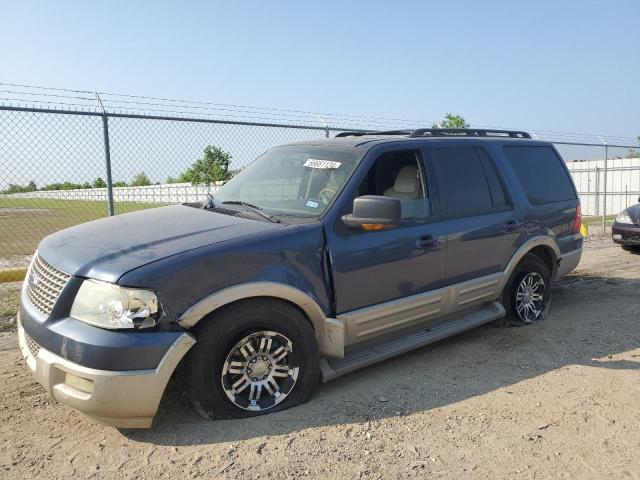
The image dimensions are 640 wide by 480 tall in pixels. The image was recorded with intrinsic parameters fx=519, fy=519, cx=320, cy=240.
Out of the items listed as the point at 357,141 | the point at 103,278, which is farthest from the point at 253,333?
the point at 357,141

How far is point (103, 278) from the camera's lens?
2.88 m

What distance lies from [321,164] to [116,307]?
1.96m

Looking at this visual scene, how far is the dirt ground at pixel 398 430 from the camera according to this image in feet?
9.33

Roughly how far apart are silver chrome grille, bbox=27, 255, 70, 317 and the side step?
1758mm

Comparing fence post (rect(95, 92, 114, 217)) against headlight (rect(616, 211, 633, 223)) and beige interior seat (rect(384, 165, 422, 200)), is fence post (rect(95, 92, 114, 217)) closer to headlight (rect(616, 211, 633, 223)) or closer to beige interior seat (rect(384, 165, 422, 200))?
beige interior seat (rect(384, 165, 422, 200))

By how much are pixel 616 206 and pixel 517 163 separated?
24.6 metres

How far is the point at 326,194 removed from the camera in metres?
3.86

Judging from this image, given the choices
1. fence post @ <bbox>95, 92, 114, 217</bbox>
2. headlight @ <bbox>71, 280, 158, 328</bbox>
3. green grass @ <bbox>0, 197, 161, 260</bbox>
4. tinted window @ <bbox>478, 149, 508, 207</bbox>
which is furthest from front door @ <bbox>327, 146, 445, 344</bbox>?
green grass @ <bbox>0, 197, 161, 260</bbox>

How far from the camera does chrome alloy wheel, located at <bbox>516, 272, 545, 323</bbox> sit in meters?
5.27

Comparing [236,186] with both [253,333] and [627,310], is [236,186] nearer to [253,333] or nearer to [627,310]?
[253,333]

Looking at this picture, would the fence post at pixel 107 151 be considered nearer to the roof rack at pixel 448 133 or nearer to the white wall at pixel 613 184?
the roof rack at pixel 448 133

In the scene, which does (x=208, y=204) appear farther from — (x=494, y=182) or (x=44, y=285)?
(x=494, y=182)

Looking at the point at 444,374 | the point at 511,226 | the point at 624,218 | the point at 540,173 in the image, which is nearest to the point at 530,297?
the point at 511,226

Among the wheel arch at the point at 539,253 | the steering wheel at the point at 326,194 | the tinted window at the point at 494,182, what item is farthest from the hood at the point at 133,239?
the wheel arch at the point at 539,253
